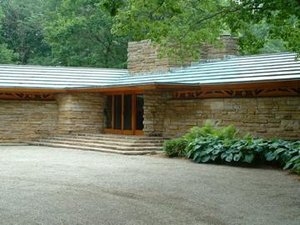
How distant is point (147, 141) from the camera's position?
16.4m

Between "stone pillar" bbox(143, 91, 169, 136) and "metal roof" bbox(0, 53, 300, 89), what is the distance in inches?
28.3

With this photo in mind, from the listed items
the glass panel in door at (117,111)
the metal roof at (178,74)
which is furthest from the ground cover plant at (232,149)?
the glass panel in door at (117,111)

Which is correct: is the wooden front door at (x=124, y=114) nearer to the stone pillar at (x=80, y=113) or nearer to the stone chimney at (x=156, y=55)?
the stone pillar at (x=80, y=113)

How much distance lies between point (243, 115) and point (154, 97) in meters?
3.74

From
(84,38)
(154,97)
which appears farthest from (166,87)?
(84,38)

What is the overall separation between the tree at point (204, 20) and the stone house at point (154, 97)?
3.09m

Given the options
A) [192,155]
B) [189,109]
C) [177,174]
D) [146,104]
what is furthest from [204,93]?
[177,174]

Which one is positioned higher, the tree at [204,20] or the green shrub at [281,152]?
the tree at [204,20]

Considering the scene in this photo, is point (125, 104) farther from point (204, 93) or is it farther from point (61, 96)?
point (204, 93)

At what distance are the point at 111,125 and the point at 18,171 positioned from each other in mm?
9733

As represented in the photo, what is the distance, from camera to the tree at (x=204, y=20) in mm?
9555

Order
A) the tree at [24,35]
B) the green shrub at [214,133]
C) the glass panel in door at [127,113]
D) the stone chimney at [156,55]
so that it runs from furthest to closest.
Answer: the tree at [24,35], the stone chimney at [156,55], the glass panel in door at [127,113], the green shrub at [214,133]

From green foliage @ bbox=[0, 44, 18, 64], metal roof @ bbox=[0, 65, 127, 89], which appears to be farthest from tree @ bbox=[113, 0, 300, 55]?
green foliage @ bbox=[0, 44, 18, 64]

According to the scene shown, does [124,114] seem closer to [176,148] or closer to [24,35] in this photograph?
[176,148]
